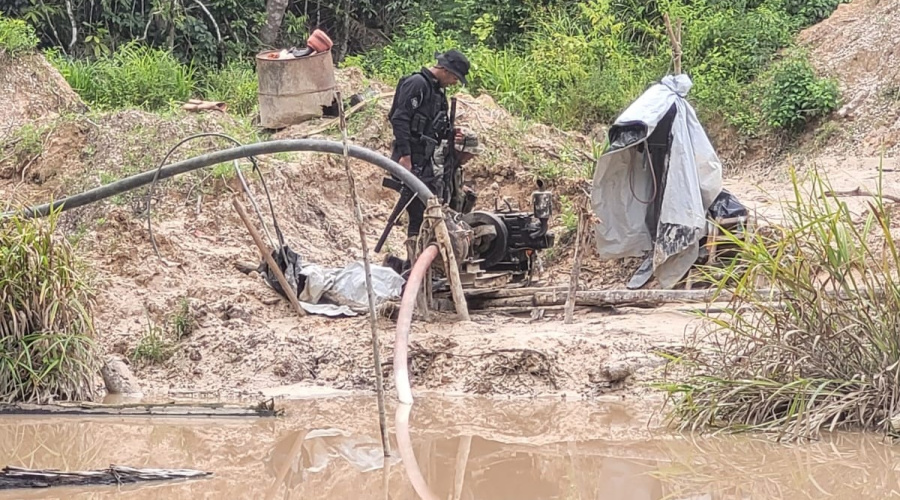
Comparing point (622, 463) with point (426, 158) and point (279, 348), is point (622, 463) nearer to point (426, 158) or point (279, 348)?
point (279, 348)

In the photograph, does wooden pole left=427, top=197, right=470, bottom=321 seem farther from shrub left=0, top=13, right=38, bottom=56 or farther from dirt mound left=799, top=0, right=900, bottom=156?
shrub left=0, top=13, right=38, bottom=56

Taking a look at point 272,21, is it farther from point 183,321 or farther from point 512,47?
point 183,321

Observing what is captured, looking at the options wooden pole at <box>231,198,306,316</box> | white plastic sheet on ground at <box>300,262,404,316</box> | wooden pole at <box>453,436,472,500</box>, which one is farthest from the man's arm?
wooden pole at <box>453,436,472,500</box>

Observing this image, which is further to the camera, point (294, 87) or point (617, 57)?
point (617, 57)

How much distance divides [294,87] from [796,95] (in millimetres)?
5261

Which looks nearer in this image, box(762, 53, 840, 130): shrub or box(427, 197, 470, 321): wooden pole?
box(427, 197, 470, 321): wooden pole

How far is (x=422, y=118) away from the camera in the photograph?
28.9 ft

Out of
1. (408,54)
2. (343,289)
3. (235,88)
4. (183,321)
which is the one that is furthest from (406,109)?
(408,54)

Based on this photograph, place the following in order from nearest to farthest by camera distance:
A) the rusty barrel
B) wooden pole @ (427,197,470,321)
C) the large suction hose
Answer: the large suction hose < wooden pole @ (427,197,470,321) < the rusty barrel

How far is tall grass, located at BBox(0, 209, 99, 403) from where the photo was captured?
21.9 feet

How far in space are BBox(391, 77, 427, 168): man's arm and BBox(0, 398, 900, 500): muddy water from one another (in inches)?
94.7

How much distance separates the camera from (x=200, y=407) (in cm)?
653

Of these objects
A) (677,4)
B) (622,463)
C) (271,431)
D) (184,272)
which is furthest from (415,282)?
(677,4)

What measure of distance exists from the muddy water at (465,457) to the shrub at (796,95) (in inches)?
267
